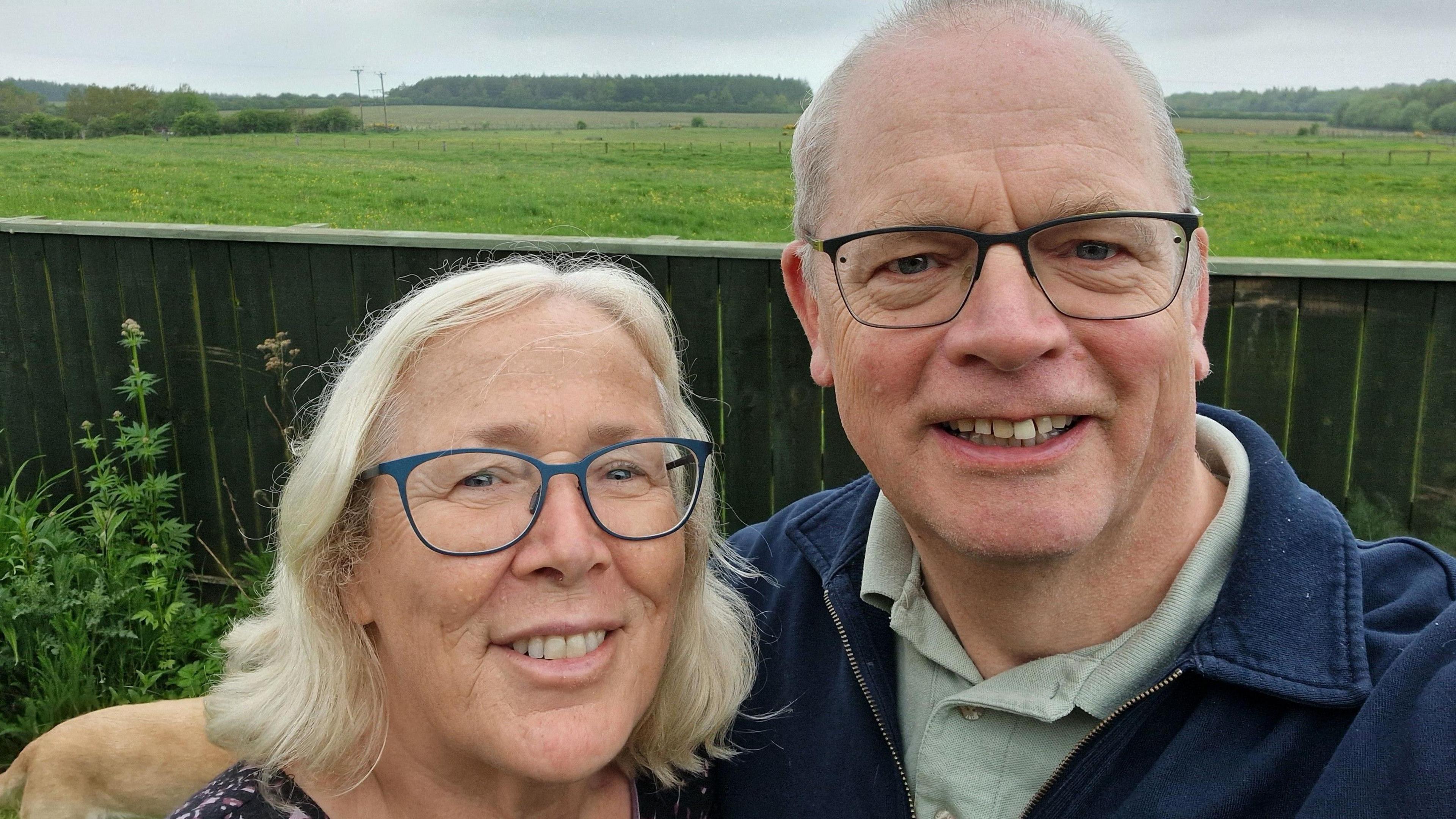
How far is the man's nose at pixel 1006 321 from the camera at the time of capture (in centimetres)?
150

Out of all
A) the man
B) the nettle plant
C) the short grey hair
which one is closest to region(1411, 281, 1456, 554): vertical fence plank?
the man

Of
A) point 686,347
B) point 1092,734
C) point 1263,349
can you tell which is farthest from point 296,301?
point 1092,734

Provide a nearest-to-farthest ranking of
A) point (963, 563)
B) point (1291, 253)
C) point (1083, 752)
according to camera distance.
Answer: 1. point (1083, 752)
2. point (963, 563)
3. point (1291, 253)

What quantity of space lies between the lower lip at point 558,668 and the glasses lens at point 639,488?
200mm

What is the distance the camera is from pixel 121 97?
61.5 ft

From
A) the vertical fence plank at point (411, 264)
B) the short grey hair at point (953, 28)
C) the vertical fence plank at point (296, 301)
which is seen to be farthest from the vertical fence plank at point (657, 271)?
the short grey hair at point (953, 28)

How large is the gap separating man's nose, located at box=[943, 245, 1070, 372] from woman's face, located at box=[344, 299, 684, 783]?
22.2 inches

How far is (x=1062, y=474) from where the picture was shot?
1.55 m

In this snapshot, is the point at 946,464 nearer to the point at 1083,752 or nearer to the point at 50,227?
the point at 1083,752

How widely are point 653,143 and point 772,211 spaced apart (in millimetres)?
10087

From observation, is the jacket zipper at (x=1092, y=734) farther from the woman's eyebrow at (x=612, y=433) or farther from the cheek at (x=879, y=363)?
the woman's eyebrow at (x=612, y=433)

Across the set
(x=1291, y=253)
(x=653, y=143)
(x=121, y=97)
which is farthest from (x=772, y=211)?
(x=121, y=97)

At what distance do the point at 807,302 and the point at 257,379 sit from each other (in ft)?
12.4

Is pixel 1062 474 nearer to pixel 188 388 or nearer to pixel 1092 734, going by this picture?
pixel 1092 734
